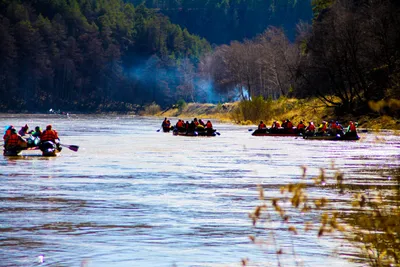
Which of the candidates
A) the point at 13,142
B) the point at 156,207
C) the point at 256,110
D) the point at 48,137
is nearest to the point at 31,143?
the point at 48,137

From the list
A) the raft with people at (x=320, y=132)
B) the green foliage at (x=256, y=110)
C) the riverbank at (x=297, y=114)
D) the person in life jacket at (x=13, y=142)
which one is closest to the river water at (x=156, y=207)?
the person in life jacket at (x=13, y=142)

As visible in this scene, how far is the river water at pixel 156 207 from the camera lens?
53.5 feet

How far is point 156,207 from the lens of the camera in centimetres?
2344

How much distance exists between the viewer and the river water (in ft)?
53.5

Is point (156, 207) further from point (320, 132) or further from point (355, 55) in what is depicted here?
point (355, 55)

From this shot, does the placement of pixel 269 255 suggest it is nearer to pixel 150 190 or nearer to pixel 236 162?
pixel 150 190

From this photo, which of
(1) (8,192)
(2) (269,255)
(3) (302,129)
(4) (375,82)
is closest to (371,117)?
(4) (375,82)

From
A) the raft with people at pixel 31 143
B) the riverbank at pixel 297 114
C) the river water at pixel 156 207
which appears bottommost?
the river water at pixel 156 207

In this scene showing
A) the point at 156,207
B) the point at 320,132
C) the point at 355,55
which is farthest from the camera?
the point at 355,55

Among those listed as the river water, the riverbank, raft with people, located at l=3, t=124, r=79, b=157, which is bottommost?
the river water

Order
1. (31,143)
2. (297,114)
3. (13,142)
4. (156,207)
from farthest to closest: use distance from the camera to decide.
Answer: (297,114), (31,143), (13,142), (156,207)

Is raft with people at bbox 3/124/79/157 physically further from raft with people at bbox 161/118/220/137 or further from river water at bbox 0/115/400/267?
raft with people at bbox 161/118/220/137

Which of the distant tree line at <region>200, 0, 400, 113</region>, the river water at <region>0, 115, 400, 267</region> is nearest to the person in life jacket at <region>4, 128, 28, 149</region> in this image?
the river water at <region>0, 115, 400, 267</region>

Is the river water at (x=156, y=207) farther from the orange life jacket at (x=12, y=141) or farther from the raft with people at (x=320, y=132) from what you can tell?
the raft with people at (x=320, y=132)
